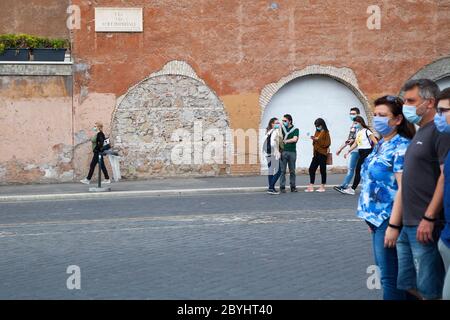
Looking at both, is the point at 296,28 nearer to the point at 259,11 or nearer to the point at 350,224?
the point at 259,11

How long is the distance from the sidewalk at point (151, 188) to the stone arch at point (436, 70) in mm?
4079

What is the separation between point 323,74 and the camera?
2298 centimetres

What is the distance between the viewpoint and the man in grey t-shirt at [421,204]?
5875mm

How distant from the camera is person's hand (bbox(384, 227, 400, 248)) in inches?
247

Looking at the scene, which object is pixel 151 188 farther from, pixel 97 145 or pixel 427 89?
pixel 427 89

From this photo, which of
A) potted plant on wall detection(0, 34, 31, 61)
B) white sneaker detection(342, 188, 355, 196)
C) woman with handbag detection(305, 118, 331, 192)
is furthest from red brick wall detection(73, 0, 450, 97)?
white sneaker detection(342, 188, 355, 196)

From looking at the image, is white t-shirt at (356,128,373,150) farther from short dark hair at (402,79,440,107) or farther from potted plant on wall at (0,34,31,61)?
short dark hair at (402,79,440,107)

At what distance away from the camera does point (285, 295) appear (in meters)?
7.63

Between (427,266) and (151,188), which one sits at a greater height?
(427,266)

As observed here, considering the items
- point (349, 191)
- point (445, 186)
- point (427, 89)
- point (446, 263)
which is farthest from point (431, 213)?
point (349, 191)

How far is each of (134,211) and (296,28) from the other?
9724 mm

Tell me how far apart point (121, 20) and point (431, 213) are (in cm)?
1713

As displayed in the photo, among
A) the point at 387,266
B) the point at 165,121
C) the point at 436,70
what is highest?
the point at 436,70

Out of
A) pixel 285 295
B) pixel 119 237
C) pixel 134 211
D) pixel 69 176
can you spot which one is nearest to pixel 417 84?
pixel 285 295
